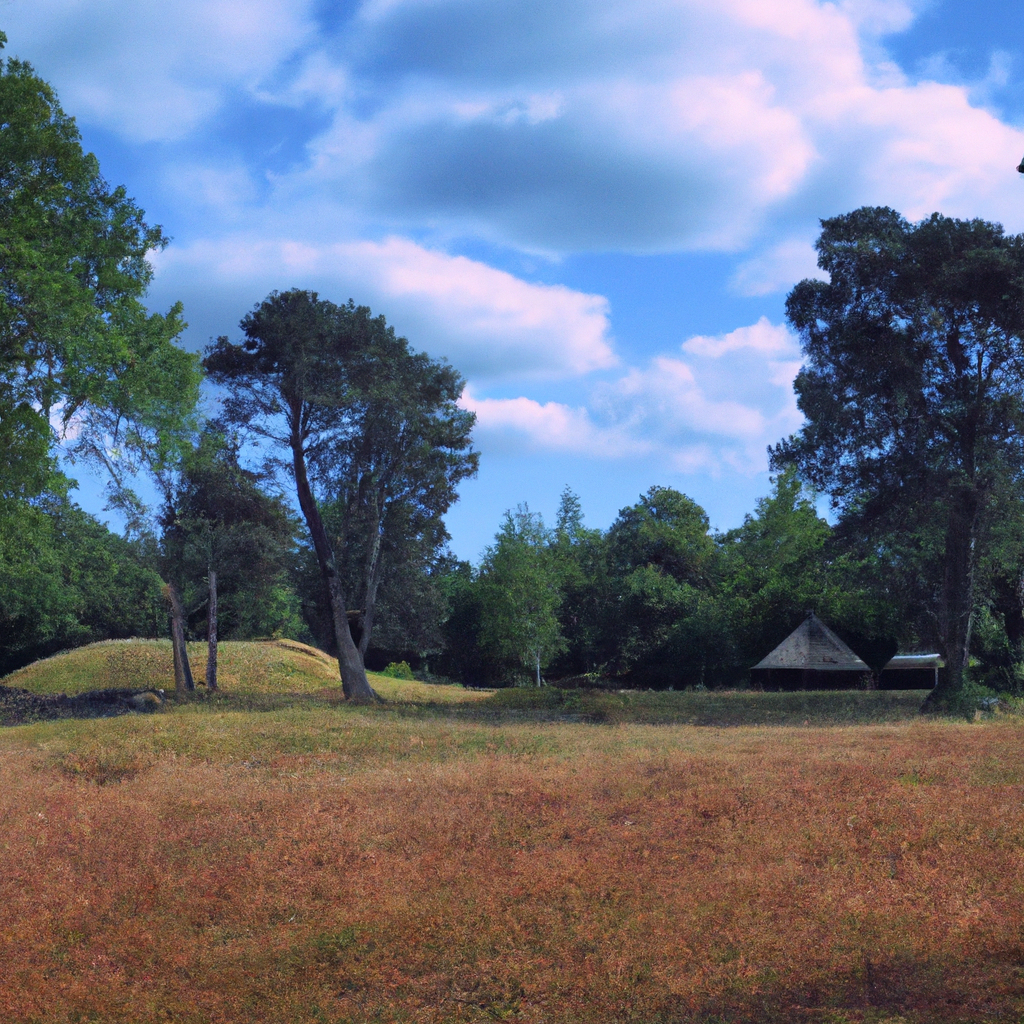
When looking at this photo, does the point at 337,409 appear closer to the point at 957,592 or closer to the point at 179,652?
the point at 179,652

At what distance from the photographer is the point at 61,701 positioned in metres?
27.0

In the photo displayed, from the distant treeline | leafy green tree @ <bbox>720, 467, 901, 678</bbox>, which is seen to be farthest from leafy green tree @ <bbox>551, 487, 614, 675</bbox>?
leafy green tree @ <bbox>720, 467, 901, 678</bbox>

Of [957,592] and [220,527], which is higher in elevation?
[220,527]

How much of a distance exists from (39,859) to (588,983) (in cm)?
699

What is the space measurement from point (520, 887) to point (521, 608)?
47.3 m

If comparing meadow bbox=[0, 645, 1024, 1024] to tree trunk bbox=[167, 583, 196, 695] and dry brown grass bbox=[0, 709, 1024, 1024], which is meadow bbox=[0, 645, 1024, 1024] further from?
tree trunk bbox=[167, 583, 196, 695]

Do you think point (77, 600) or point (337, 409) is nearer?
point (337, 409)

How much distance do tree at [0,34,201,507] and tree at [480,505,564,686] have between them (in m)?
34.7

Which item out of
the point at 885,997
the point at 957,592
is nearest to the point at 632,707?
the point at 957,592

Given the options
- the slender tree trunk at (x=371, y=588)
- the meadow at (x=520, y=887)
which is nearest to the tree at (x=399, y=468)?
the slender tree trunk at (x=371, y=588)

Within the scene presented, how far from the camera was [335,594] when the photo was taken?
2941cm

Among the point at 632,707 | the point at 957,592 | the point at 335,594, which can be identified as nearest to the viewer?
the point at 957,592

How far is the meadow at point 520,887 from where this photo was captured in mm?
7121

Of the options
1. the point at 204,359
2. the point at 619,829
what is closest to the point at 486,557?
the point at 204,359
